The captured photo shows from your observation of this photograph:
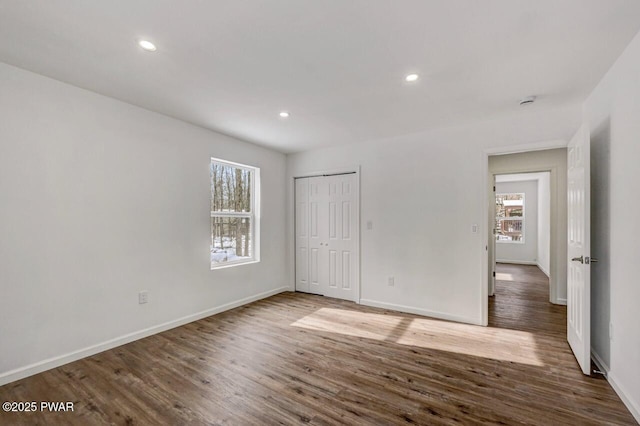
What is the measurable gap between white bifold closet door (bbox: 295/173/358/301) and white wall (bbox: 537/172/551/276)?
5.44 meters

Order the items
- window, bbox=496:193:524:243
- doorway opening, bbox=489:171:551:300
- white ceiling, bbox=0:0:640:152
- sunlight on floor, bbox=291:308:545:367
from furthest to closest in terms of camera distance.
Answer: window, bbox=496:193:524:243 → doorway opening, bbox=489:171:551:300 → sunlight on floor, bbox=291:308:545:367 → white ceiling, bbox=0:0:640:152

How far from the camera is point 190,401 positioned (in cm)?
205

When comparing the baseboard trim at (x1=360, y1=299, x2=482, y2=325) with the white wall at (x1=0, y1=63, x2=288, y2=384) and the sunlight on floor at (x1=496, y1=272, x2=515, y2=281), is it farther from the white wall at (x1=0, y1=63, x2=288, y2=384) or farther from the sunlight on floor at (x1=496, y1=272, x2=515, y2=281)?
the sunlight on floor at (x1=496, y1=272, x2=515, y2=281)

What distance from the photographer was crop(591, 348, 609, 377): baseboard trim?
233cm

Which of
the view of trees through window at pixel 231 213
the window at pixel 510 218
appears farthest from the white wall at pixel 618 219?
the window at pixel 510 218

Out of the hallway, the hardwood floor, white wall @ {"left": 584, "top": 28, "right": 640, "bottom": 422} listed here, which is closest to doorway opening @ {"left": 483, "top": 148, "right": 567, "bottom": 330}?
the hallway

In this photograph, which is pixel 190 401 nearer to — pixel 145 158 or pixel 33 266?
pixel 33 266

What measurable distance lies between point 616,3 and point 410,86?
1.30 m

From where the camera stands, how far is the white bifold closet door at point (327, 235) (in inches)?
182

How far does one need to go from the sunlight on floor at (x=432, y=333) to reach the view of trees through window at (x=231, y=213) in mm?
1474

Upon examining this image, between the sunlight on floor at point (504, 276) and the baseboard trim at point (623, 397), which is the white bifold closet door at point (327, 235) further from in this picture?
the sunlight on floor at point (504, 276)

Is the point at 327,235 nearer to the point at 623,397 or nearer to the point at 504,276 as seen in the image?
the point at 623,397

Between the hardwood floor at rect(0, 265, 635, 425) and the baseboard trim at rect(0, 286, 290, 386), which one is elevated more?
the baseboard trim at rect(0, 286, 290, 386)

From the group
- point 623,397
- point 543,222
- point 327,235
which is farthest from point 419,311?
point 543,222
